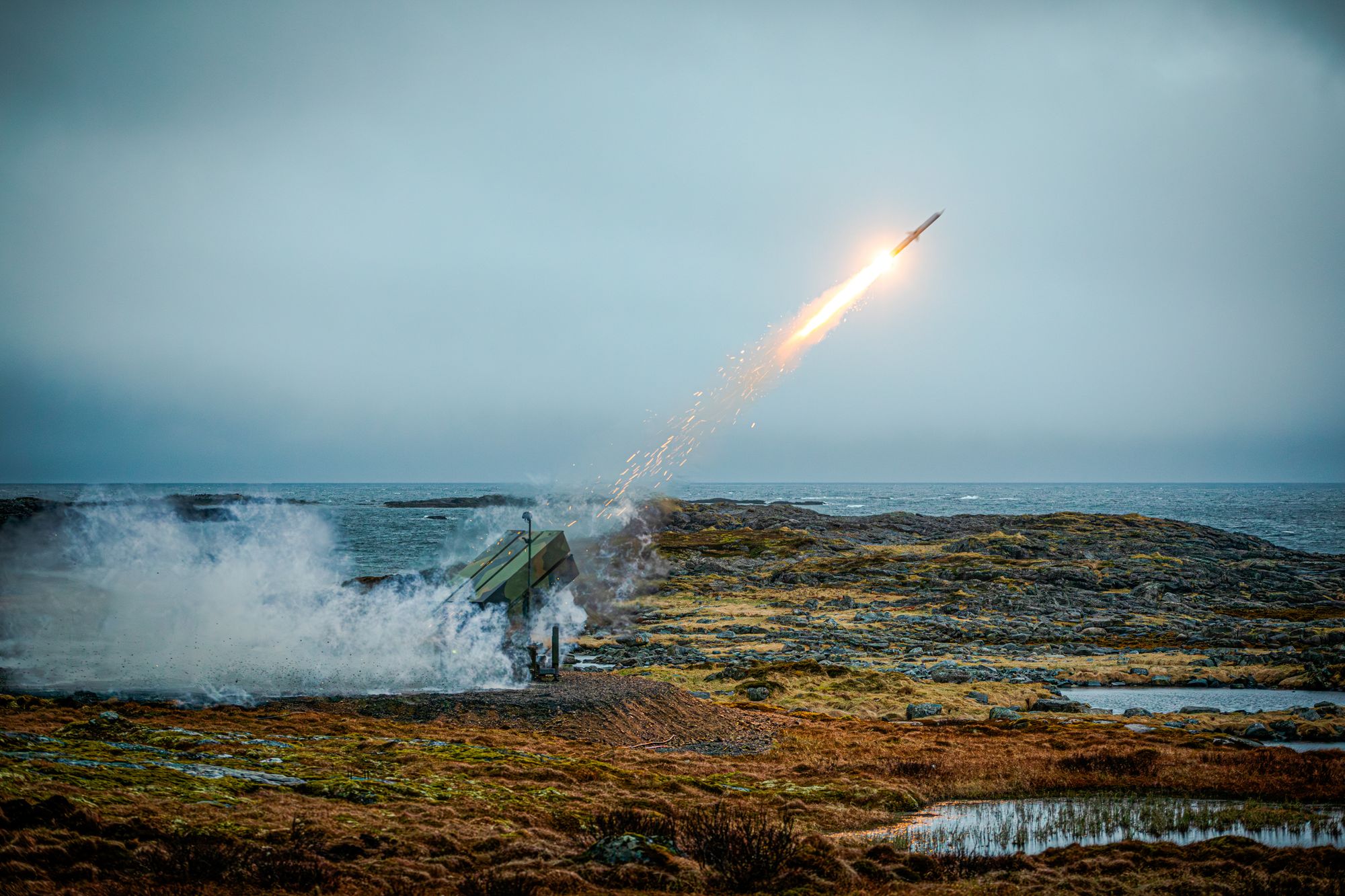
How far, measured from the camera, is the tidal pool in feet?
44.2

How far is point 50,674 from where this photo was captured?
80.6 feet

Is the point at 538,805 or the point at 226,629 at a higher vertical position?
the point at 538,805

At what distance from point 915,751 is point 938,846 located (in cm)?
811

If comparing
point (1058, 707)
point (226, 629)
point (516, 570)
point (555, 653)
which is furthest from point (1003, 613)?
point (226, 629)

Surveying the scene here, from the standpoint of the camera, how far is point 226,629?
98.3 ft

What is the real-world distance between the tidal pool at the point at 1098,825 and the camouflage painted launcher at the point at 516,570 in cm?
2045

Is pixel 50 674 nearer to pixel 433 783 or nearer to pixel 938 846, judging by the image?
pixel 433 783

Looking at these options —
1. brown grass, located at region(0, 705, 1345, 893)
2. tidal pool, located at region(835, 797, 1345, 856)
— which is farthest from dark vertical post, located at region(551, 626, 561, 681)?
tidal pool, located at region(835, 797, 1345, 856)

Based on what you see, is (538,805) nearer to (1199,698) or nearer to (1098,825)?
(1098,825)

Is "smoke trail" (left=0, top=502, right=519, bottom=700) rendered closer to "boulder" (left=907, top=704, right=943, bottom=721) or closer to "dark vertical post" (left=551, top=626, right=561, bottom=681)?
"dark vertical post" (left=551, top=626, right=561, bottom=681)

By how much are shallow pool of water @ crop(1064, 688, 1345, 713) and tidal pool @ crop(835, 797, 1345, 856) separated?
43.6ft

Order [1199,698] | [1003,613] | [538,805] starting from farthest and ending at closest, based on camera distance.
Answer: [1003,613]
[1199,698]
[538,805]

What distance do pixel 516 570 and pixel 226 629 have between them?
11312 mm

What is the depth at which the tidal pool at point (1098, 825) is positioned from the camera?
13461 millimetres
